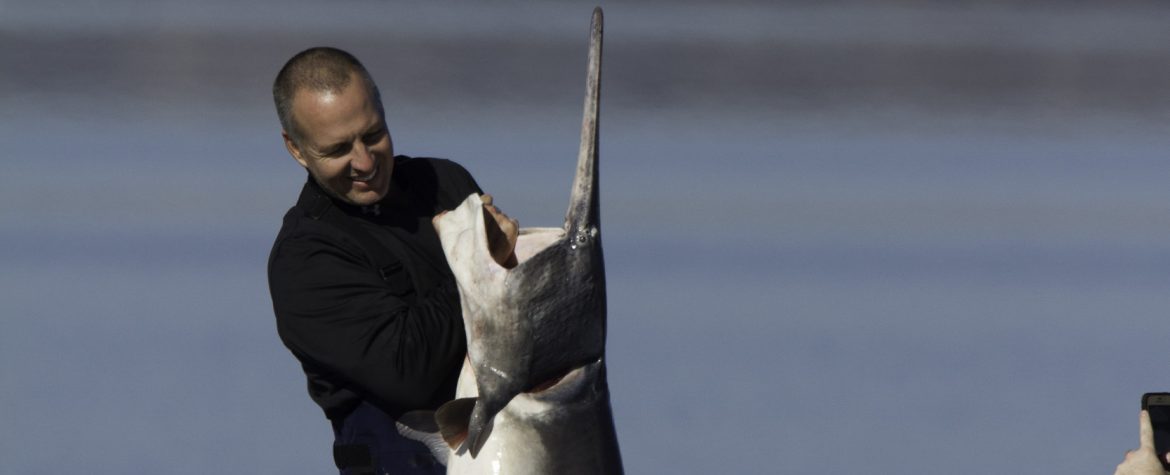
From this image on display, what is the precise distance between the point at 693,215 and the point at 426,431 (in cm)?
554

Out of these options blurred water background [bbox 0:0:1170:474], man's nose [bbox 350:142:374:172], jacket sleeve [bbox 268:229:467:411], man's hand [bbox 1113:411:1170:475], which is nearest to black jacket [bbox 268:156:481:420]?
jacket sleeve [bbox 268:229:467:411]

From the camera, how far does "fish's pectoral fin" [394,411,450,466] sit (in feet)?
7.48

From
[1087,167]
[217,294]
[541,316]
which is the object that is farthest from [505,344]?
[1087,167]

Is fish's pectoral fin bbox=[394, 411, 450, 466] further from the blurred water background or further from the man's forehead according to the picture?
the blurred water background

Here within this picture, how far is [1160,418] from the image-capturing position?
2207 mm

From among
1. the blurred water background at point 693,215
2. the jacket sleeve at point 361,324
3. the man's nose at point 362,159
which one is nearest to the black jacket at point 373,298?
the jacket sleeve at point 361,324

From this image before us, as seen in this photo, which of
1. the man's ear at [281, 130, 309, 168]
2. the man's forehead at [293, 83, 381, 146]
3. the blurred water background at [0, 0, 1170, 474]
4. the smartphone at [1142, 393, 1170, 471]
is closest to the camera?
the smartphone at [1142, 393, 1170, 471]

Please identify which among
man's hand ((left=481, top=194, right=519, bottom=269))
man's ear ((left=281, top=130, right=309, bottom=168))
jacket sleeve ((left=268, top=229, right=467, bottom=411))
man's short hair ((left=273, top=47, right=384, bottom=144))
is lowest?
jacket sleeve ((left=268, top=229, right=467, bottom=411))

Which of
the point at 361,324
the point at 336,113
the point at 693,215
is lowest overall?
the point at 361,324

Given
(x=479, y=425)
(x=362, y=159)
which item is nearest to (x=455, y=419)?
(x=479, y=425)

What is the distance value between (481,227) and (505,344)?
153 millimetres

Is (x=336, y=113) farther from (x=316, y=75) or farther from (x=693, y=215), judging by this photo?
(x=693, y=215)

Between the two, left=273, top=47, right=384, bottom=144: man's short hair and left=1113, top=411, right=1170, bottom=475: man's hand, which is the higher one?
left=273, top=47, right=384, bottom=144: man's short hair

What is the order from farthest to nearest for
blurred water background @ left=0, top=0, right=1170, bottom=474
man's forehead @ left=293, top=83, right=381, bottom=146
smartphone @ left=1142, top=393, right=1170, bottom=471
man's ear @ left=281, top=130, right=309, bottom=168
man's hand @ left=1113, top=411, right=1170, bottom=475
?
blurred water background @ left=0, top=0, right=1170, bottom=474 → man's ear @ left=281, top=130, right=309, bottom=168 → man's forehead @ left=293, top=83, right=381, bottom=146 → smartphone @ left=1142, top=393, right=1170, bottom=471 → man's hand @ left=1113, top=411, right=1170, bottom=475
